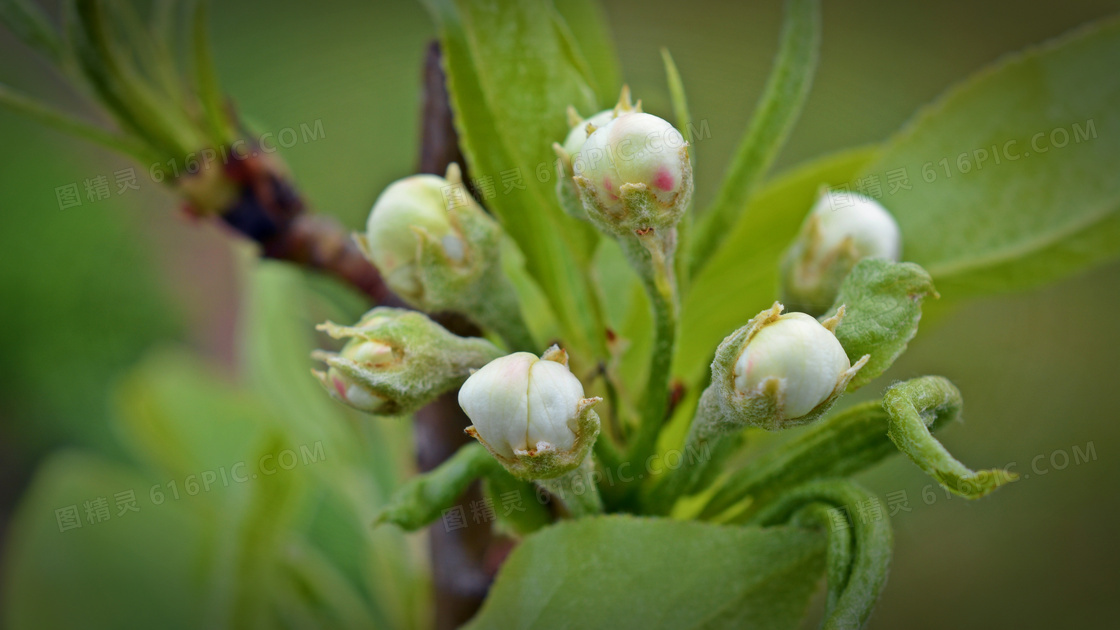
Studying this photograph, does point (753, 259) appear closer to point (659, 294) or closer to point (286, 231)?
point (659, 294)

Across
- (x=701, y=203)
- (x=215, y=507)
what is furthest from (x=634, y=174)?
(x=701, y=203)

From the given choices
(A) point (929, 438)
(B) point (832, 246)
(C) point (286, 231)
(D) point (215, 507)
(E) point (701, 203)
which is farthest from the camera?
(E) point (701, 203)

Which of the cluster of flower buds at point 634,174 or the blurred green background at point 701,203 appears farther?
the blurred green background at point 701,203

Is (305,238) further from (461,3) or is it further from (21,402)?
(21,402)

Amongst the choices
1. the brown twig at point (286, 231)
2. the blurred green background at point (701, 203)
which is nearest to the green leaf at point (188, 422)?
the blurred green background at point (701, 203)

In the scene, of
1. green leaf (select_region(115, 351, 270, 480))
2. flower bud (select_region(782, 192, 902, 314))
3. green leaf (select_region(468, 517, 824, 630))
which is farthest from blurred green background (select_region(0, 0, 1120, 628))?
green leaf (select_region(468, 517, 824, 630))

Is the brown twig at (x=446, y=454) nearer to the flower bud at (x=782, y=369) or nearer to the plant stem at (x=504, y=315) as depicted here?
the plant stem at (x=504, y=315)
